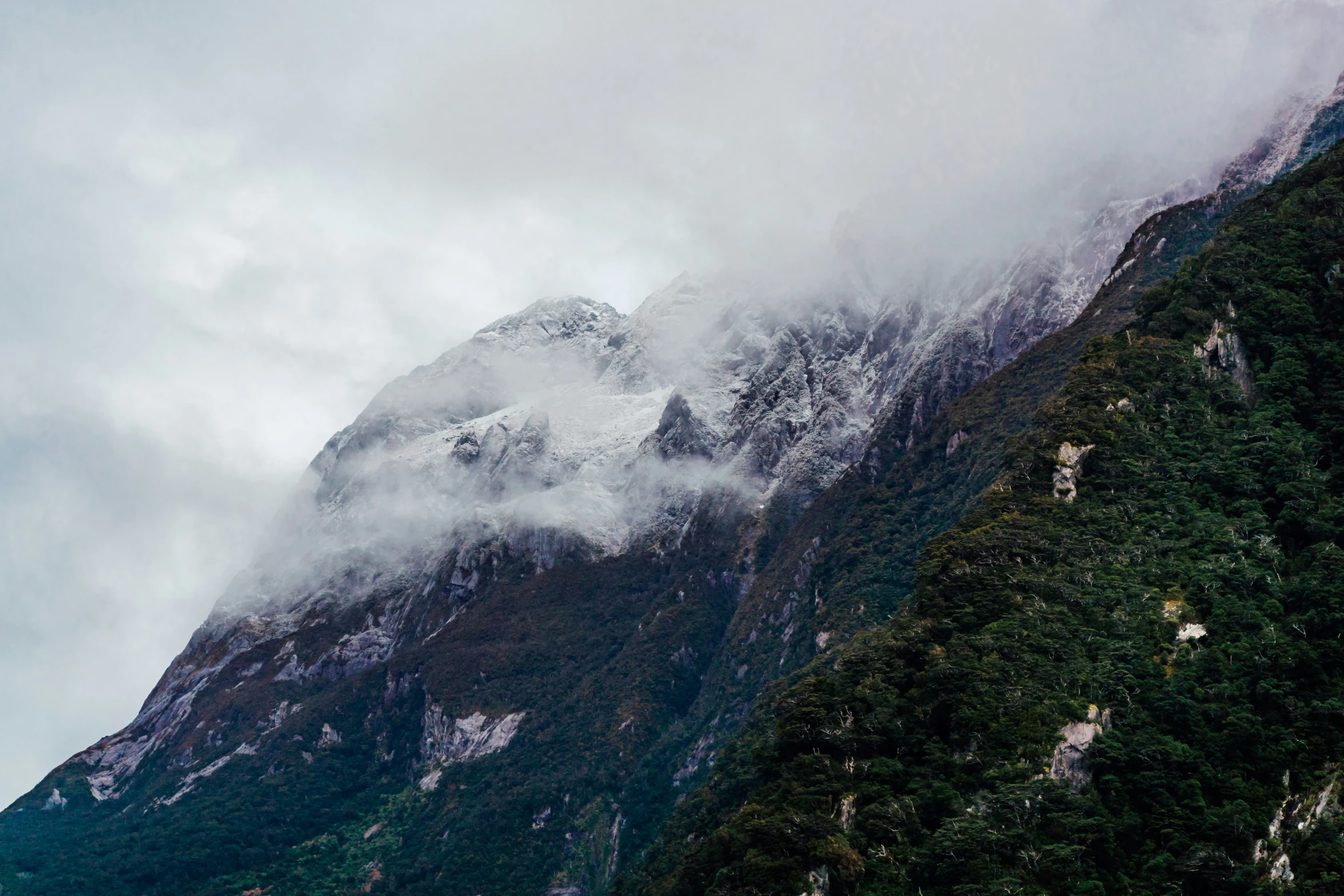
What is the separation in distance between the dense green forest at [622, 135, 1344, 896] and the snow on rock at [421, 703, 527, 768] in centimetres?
7046

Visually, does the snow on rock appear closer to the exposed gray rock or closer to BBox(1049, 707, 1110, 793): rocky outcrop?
the exposed gray rock

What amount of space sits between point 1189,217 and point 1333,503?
263 feet

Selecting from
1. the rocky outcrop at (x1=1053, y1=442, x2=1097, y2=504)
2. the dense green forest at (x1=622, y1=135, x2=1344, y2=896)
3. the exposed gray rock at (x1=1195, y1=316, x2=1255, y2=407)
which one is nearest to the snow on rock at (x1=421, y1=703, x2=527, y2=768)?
the dense green forest at (x1=622, y1=135, x2=1344, y2=896)

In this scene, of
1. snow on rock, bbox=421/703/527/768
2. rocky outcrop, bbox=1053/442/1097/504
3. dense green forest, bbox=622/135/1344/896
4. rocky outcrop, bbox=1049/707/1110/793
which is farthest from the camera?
snow on rock, bbox=421/703/527/768

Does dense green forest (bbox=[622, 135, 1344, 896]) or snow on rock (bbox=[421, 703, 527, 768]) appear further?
snow on rock (bbox=[421, 703, 527, 768])

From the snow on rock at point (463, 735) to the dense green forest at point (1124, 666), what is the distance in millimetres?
70457

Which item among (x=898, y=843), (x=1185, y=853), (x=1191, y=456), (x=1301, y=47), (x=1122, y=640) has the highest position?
(x=1301, y=47)

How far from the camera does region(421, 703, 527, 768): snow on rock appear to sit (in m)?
183

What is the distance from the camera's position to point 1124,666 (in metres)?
79.4

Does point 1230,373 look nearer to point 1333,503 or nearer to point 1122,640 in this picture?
point 1333,503

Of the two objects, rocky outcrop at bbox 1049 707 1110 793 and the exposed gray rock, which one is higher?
the exposed gray rock

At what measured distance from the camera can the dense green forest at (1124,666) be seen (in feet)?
222

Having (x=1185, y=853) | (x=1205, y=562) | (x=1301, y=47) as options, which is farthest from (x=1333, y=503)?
(x=1301, y=47)

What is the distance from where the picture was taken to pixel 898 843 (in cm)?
7212
